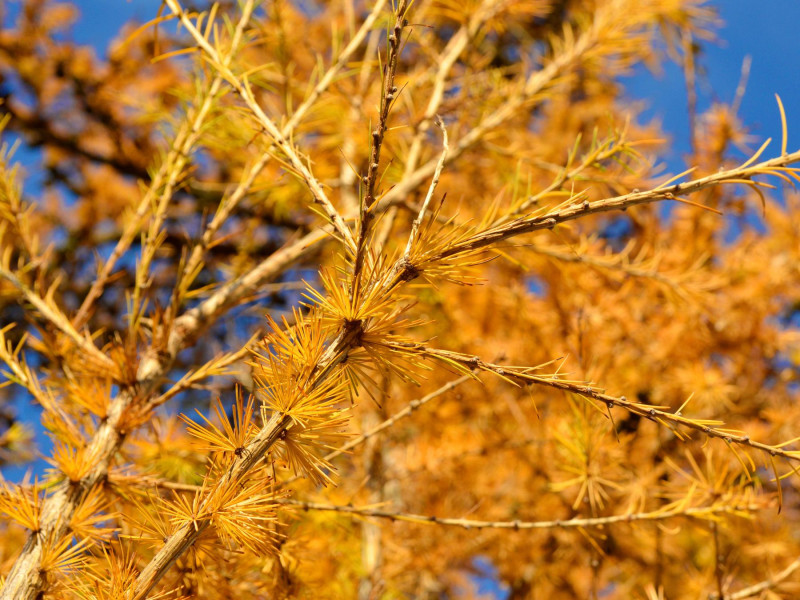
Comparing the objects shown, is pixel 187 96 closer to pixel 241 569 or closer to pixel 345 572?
pixel 241 569

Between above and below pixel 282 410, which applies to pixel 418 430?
below

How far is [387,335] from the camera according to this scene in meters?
0.42

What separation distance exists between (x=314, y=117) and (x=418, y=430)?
1.05m

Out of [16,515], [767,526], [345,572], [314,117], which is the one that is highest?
[314,117]

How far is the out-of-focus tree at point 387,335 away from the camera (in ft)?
1.38

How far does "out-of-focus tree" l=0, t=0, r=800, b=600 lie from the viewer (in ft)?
1.38

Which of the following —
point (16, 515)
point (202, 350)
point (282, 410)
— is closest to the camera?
point (282, 410)

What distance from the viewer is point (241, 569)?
589 millimetres

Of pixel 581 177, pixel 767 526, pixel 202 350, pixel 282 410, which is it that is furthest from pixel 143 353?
pixel 202 350

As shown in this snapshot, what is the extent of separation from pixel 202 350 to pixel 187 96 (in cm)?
122

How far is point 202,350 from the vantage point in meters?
1.94

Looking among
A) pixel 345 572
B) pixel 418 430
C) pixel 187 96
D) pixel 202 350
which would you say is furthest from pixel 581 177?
pixel 202 350

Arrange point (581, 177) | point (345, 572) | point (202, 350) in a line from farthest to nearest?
point (202, 350) → point (345, 572) → point (581, 177)

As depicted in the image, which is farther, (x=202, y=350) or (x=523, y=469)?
(x=202, y=350)
